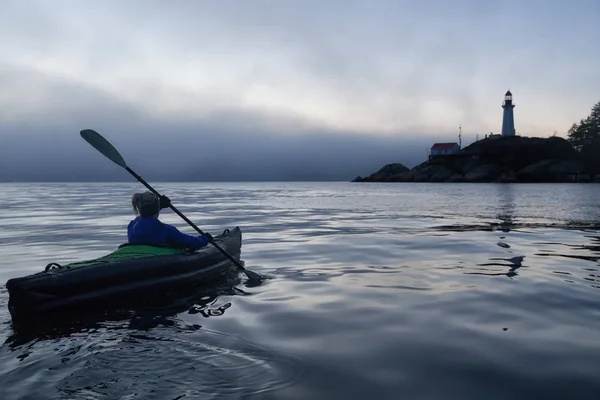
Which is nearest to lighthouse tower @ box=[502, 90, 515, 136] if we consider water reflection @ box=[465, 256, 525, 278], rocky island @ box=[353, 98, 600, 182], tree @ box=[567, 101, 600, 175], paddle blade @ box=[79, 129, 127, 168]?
rocky island @ box=[353, 98, 600, 182]

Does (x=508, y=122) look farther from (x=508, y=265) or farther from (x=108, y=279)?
(x=108, y=279)

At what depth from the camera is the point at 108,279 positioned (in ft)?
22.2

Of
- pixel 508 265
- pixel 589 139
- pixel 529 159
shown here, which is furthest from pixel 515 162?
pixel 508 265

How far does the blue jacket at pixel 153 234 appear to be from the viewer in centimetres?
800

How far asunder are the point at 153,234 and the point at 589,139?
441ft

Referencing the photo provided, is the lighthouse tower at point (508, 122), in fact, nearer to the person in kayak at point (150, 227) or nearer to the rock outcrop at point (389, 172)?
the rock outcrop at point (389, 172)

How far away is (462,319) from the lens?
6219 mm

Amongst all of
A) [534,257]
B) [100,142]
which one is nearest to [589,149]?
[534,257]

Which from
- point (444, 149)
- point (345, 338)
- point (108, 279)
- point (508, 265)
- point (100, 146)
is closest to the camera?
point (345, 338)

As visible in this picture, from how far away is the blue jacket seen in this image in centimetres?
800

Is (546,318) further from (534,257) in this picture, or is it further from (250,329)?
(534,257)

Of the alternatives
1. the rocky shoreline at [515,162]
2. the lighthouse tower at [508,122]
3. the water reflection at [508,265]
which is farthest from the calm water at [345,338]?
the lighthouse tower at [508,122]

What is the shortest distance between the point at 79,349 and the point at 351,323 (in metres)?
3.48

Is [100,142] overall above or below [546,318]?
above
